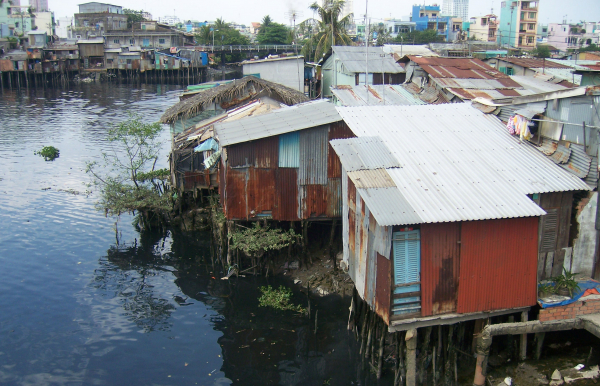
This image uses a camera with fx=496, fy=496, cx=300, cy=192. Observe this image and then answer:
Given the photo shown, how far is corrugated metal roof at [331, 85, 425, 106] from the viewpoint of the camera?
17.8m

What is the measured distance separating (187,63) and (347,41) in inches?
1475

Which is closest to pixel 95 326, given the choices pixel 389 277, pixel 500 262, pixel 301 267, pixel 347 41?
pixel 301 267

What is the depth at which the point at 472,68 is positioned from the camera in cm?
2167

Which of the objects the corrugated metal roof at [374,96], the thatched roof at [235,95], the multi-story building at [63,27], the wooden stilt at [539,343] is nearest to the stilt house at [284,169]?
the corrugated metal roof at [374,96]

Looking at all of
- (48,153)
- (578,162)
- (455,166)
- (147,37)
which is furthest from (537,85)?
(147,37)

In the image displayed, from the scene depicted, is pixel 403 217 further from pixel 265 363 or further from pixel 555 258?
pixel 265 363

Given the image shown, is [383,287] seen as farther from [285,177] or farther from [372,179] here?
[285,177]

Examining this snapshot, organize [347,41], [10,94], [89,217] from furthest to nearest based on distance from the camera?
[10,94] → [347,41] → [89,217]

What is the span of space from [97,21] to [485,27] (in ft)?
195

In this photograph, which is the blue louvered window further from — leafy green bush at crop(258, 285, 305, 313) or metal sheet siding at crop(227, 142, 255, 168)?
metal sheet siding at crop(227, 142, 255, 168)

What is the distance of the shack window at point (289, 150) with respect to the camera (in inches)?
562

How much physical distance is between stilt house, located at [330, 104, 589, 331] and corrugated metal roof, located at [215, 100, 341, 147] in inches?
152

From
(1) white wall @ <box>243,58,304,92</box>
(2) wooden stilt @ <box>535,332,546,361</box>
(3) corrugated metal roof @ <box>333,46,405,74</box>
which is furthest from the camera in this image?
(1) white wall @ <box>243,58,304,92</box>

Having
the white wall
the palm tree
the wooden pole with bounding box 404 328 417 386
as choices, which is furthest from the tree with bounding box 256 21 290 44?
the wooden pole with bounding box 404 328 417 386
